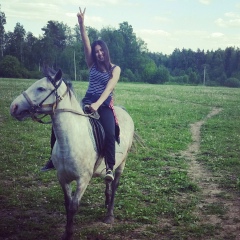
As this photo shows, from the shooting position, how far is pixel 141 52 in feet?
429

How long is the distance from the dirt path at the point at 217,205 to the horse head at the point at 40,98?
425 cm

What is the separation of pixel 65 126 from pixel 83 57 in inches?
4015

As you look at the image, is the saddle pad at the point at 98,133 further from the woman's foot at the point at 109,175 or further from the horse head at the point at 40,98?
the horse head at the point at 40,98

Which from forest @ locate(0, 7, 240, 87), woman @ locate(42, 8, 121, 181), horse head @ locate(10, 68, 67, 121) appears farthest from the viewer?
forest @ locate(0, 7, 240, 87)

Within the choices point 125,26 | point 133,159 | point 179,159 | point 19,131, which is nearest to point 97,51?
point 133,159

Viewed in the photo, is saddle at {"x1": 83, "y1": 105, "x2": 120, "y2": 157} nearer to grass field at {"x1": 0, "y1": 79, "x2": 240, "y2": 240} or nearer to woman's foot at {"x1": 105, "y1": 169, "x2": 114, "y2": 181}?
woman's foot at {"x1": 105, "y1": 169, "x2": 114, "y2": 181}

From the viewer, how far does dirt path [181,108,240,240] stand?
684cm

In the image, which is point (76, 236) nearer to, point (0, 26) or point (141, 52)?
point (0, 26)

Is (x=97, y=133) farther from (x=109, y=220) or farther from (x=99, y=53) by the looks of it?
(x=109, y=220)

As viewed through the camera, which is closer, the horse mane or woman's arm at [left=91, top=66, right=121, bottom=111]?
the horse mane

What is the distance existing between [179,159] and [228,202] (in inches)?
170

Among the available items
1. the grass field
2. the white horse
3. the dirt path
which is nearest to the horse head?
the white horse

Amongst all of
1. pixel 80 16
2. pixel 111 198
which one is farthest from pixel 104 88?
pixel 111 198

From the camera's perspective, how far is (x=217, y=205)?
8125 millimetres
